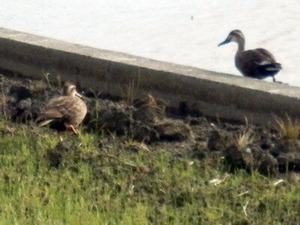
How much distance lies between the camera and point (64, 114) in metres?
8.82

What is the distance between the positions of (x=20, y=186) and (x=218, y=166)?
4.36 ft

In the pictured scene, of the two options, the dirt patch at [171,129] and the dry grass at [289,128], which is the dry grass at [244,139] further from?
the dry grass at [289,128]

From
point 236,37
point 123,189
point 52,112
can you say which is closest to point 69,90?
point 52,112

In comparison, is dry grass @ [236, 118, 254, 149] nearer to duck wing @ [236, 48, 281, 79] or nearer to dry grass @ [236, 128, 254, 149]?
dry grass @ [236, 128, 254, 149]

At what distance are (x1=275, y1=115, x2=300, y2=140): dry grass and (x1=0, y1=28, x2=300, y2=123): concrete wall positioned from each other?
0.15 m

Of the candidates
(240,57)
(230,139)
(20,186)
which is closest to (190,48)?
(240,57)

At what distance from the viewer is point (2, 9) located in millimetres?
13578

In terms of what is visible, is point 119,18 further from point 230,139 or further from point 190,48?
point 230,139

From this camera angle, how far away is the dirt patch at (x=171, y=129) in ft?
26.9

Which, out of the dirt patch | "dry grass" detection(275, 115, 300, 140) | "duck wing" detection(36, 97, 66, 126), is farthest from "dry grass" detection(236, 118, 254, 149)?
"duck wing" detection(36, 97, 66, 126)

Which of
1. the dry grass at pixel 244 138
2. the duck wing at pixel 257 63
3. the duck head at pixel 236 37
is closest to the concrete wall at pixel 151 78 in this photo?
the dry grass at pixel 244 138

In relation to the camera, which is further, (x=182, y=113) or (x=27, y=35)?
(x=27, y=35)

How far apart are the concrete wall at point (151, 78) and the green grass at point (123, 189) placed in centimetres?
93

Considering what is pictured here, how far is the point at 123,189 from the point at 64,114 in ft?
4.12
